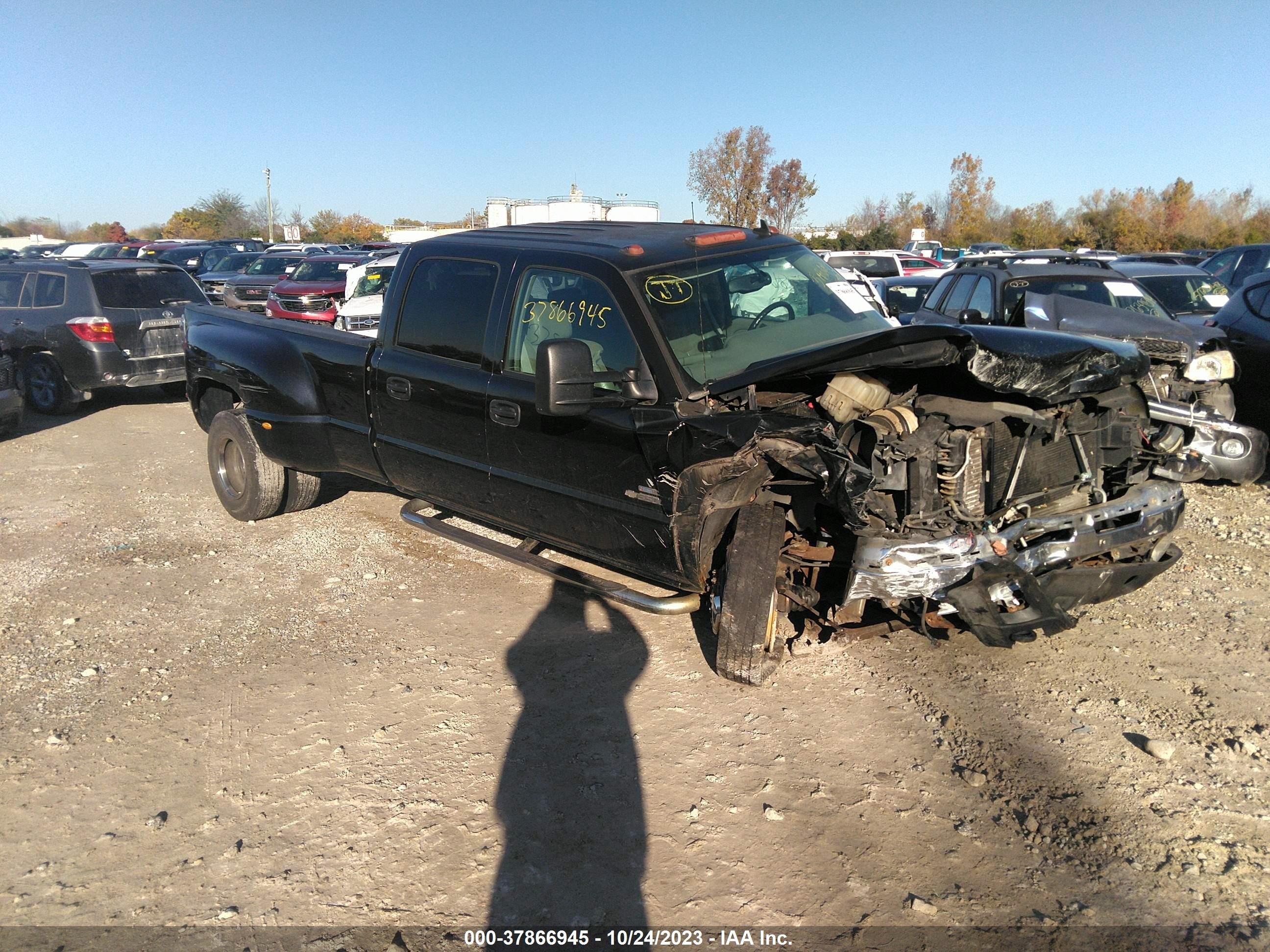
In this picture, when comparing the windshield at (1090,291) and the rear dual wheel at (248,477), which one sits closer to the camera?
the rear dual wheel at (248,477)

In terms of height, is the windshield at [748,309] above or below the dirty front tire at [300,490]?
above

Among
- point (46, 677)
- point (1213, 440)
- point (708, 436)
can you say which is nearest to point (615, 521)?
point (708, 436)

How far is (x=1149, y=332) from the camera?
6.64 metres

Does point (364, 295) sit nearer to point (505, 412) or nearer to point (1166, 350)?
point (505, 412)

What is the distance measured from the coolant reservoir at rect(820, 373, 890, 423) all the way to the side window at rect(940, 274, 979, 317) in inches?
250

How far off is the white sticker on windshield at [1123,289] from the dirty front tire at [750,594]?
22.1ft

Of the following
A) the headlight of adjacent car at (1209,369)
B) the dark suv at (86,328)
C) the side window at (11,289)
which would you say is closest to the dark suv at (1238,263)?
the headlight of adjacent car at (1209,369)

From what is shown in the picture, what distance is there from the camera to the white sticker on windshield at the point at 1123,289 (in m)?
8.83

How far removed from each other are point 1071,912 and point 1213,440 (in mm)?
3837

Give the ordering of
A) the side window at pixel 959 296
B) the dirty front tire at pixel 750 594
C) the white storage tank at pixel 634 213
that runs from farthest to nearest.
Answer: the white storage tank at pixel 634 213 < the side window at pixel 959 296 < the dirty front tire at pixel 750 594

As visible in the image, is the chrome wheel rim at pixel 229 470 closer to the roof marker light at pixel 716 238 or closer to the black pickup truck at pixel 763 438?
the black pickup truck at pixel 763 438

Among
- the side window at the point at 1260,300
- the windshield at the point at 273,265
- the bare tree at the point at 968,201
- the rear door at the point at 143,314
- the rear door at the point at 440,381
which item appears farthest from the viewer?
the bare tree at the point at 968,201

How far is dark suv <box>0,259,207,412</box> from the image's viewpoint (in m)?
10.6

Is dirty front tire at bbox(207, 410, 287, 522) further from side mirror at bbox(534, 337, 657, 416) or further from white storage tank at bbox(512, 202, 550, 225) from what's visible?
white storage tank at bbox(512, 202, 550, 225)
